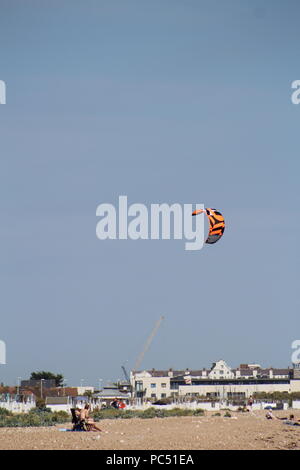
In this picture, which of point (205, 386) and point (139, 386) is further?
point (139, 386)

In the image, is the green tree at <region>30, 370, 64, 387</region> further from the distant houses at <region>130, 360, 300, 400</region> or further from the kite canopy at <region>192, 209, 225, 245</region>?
the kite canopy at <region>192, 209, 225, 245</region>

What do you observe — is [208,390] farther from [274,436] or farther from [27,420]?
[274,436]

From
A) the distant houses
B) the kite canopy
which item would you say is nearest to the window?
the distant houses

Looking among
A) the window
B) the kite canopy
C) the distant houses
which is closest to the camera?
the kite canopy

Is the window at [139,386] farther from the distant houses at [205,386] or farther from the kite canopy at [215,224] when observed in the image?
the kite canopy at [215,224]

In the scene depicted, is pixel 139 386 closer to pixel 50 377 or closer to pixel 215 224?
pixel 50 377

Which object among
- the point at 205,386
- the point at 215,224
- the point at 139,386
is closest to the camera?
the point at 215,224

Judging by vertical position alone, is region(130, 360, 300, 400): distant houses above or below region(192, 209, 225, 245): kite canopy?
below

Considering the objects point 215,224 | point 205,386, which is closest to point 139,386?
point 205,386

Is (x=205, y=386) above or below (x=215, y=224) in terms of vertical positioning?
below

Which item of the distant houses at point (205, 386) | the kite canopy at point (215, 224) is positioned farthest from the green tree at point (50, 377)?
the kite canopy at point (215, 224)

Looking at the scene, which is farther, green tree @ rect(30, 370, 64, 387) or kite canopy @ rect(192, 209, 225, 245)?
green tree @ rect(30, 370, 64, 387)
